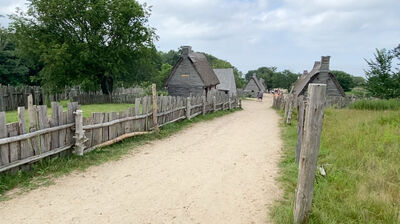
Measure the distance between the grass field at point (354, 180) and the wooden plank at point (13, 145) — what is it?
4.94 meters

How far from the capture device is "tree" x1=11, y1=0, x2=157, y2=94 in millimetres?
21469

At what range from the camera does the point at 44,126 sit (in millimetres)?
5605

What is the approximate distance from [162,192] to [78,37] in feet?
74.5

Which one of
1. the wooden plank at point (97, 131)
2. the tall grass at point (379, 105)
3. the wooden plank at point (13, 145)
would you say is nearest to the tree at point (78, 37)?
the wooden plank at point (97, 131)

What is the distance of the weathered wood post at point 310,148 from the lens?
3.40 meters

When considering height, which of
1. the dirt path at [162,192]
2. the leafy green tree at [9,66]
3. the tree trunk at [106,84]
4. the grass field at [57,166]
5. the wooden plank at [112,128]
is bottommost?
the dirt path at [162,192]

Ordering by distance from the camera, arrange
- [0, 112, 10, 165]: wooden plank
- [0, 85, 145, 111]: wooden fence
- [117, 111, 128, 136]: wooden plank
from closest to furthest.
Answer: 1. [0, 112, 10, 165]: wooden plank
2. [117, 111, 128, 136]: wooden plank
3. [0, 85, 145, 111]: wooden fence

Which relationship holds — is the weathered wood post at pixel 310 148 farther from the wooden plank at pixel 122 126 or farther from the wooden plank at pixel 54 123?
the wooden plank at pixel 122 126

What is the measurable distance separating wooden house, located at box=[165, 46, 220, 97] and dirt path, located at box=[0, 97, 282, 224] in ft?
70.5

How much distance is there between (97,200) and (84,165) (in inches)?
75.7

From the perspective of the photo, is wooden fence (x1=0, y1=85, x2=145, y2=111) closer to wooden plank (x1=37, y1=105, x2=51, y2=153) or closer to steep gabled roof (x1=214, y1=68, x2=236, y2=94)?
wooden plank (x1=37, y1=105, x2=51, y2=153)

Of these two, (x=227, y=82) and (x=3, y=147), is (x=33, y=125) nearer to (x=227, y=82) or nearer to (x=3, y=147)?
(x=3, y=147)

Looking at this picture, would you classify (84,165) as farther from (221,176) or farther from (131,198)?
(221,176)

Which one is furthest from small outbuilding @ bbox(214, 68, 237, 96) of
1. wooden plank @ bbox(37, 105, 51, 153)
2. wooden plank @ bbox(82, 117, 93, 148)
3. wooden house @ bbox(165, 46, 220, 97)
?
wooden plank @ bbox(37, 105, 51, 153)
